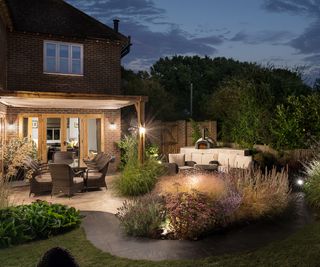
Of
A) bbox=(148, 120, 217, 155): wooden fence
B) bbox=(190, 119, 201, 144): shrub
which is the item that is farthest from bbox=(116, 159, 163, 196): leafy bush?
bbox=(148, 120, 217, 155): wooden fence

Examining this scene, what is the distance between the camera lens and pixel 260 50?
36.8 metres

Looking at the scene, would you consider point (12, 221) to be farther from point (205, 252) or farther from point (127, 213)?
point (205, 252)

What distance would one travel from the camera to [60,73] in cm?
1470

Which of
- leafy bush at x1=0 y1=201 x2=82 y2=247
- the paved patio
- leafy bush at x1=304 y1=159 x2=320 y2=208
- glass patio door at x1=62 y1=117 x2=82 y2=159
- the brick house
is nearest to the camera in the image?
leafy bush at x1=0 y1=201 x2=82 y2=247

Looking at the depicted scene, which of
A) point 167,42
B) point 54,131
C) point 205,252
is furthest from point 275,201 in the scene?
point 167,42

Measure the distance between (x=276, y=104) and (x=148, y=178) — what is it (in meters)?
8.05

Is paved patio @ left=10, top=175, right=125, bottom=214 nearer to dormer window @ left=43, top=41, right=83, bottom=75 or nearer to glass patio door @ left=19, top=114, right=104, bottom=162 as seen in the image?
glass patio door @ left=19, top=114, right=104, bottom=162

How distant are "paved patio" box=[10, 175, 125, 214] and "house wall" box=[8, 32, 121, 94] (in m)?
4.67

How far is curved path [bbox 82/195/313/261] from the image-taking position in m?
5.41

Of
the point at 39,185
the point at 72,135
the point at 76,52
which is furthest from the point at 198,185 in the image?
the point at 72,135

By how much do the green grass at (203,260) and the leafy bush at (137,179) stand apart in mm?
3714

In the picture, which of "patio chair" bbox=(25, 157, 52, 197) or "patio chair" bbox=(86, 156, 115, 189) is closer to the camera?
"patio chair" bbox=(25, 157, 52, 197)

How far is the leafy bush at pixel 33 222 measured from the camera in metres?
5.99

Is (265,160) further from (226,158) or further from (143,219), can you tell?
(143,219)
